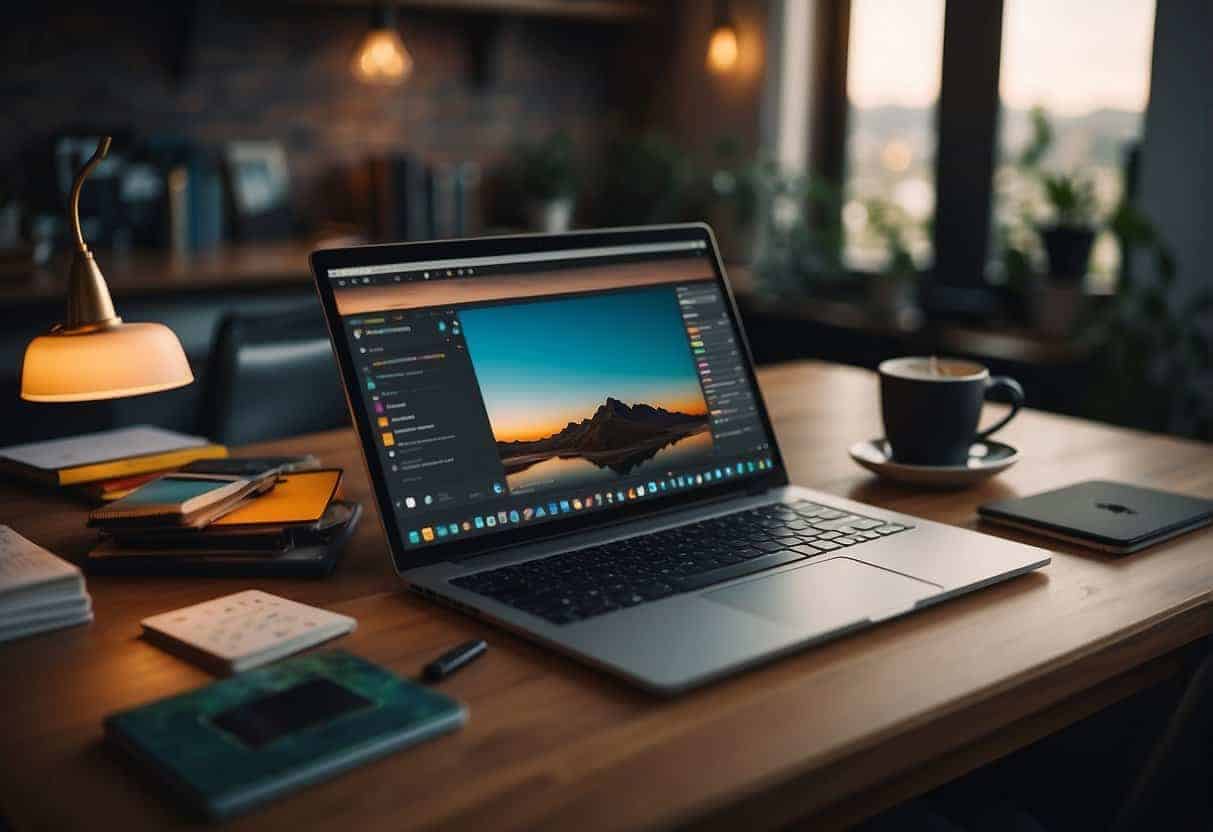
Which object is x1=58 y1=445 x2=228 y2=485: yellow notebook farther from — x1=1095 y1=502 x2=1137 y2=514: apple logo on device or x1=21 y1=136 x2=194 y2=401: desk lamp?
x1=1095 y1=502 x2=1137 y2=514: apple logo on device

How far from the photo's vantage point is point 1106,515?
110 centimetres

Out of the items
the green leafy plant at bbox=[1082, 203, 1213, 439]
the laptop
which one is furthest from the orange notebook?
the green leafy plant at bbox=[1082, 203, 1213, 439]

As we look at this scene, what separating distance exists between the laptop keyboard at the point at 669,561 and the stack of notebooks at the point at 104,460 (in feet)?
1.54

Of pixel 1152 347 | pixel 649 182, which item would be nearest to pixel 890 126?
pixel 649 182

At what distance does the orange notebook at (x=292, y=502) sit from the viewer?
99 centimetres

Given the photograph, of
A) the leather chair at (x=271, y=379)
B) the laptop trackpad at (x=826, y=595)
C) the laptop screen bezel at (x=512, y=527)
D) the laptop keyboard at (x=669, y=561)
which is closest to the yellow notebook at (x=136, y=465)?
the leather chair at (x=271, y=379)

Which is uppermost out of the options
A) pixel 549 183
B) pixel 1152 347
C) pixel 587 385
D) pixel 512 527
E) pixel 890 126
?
pixel 890 126

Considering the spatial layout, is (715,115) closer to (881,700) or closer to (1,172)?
(1,172)

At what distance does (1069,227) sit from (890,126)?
813 millimetres

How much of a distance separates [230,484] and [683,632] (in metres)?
0.45

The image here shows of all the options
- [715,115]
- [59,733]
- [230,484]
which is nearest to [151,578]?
[230,484]

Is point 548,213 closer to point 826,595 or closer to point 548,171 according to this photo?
point 548,171

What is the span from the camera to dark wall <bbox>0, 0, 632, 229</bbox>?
311 cm

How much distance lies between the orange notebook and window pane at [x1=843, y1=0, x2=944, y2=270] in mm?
2306
